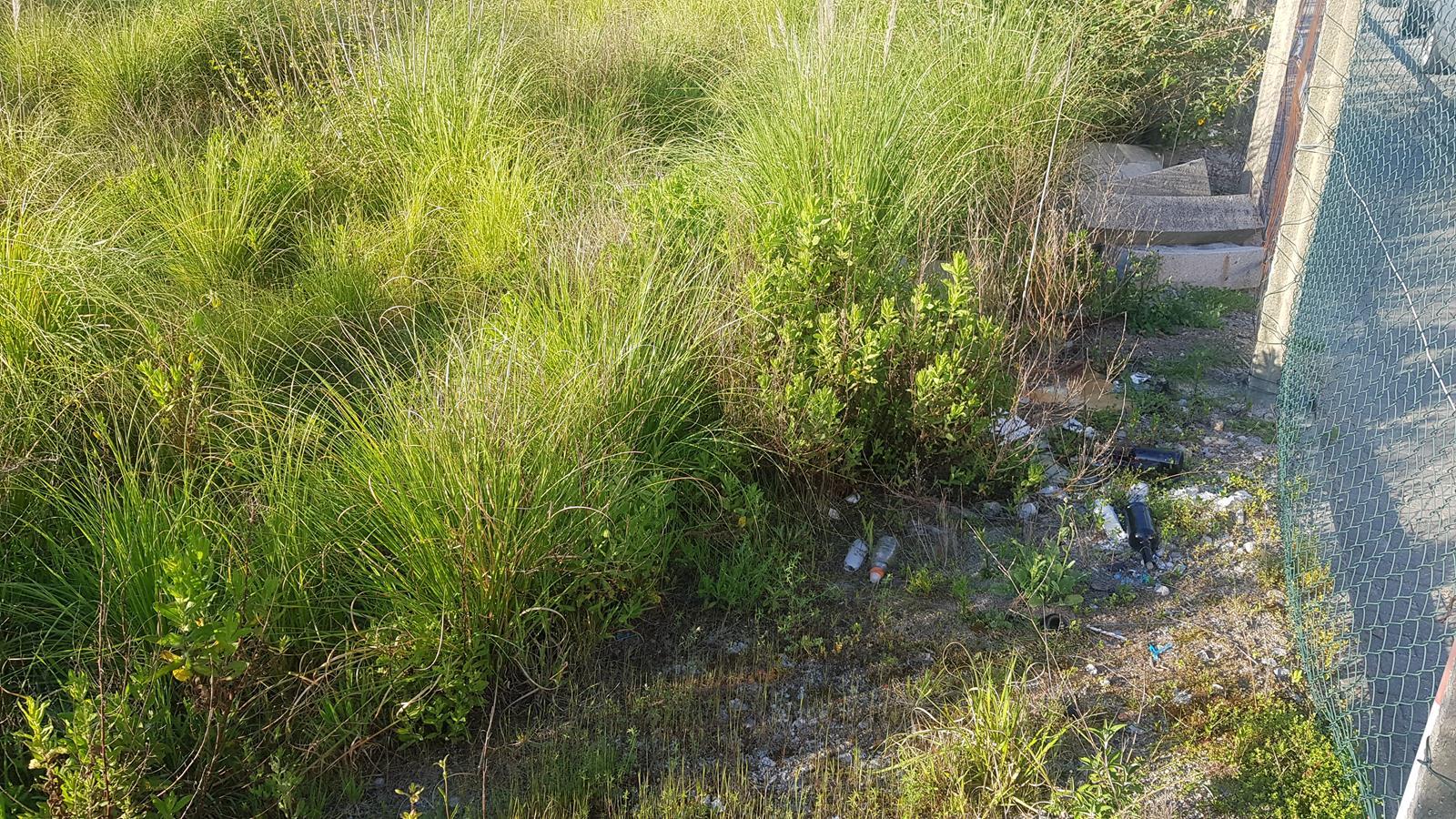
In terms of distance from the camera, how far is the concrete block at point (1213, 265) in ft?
19.3

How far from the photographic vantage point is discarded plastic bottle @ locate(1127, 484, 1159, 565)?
380 centimetres

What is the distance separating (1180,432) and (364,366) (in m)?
3.31

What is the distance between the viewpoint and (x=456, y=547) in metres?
2.97

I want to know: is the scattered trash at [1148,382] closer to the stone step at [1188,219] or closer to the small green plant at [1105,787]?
the stone step at [1188,219]

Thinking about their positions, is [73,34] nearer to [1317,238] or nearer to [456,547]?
[456,547]

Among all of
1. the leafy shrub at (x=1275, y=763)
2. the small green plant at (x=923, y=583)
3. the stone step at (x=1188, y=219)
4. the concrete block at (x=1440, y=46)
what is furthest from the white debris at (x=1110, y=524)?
the concrete block at (x=1440, y=46)

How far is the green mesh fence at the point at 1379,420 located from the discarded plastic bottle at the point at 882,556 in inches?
50.3

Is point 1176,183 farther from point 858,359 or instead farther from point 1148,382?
point 858,359

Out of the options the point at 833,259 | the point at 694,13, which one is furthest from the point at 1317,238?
the point at 694,13

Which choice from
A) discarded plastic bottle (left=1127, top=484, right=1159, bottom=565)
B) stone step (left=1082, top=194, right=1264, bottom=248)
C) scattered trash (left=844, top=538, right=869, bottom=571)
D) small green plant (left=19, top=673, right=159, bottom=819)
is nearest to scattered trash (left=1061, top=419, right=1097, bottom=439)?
discarded plastic bottle (left=1127, top=484, right=1159, bottom=565)

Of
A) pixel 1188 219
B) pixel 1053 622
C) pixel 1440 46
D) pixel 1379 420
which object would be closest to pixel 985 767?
pixel 1053 622

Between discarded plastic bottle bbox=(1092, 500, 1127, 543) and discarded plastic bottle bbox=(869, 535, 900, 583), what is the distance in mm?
767

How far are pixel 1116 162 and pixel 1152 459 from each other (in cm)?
335

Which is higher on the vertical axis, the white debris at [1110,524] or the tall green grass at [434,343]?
the tall green grass at [434,343]
